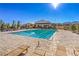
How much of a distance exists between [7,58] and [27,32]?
388 mm

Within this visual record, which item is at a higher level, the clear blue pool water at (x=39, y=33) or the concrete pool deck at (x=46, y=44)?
the clear blue pool water at (x=39, y=33)

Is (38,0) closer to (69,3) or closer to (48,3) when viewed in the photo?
(48,3)

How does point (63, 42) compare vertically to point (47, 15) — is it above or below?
below

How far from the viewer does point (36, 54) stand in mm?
2895

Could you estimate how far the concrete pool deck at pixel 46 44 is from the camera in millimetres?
2884

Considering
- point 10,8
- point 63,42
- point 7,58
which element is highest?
point 10,8

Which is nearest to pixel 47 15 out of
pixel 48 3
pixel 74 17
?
pixel 48 3

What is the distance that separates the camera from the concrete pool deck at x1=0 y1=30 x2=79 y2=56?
2884 millimetres

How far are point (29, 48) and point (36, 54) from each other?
0.36 feet

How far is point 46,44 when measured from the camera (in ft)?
9.61

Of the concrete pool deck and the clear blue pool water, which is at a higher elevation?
the clear blue pool water

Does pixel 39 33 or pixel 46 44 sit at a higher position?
pixel 39 33

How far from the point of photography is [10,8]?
9.53ft

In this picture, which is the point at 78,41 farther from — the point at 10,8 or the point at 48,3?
the point at 10,8
